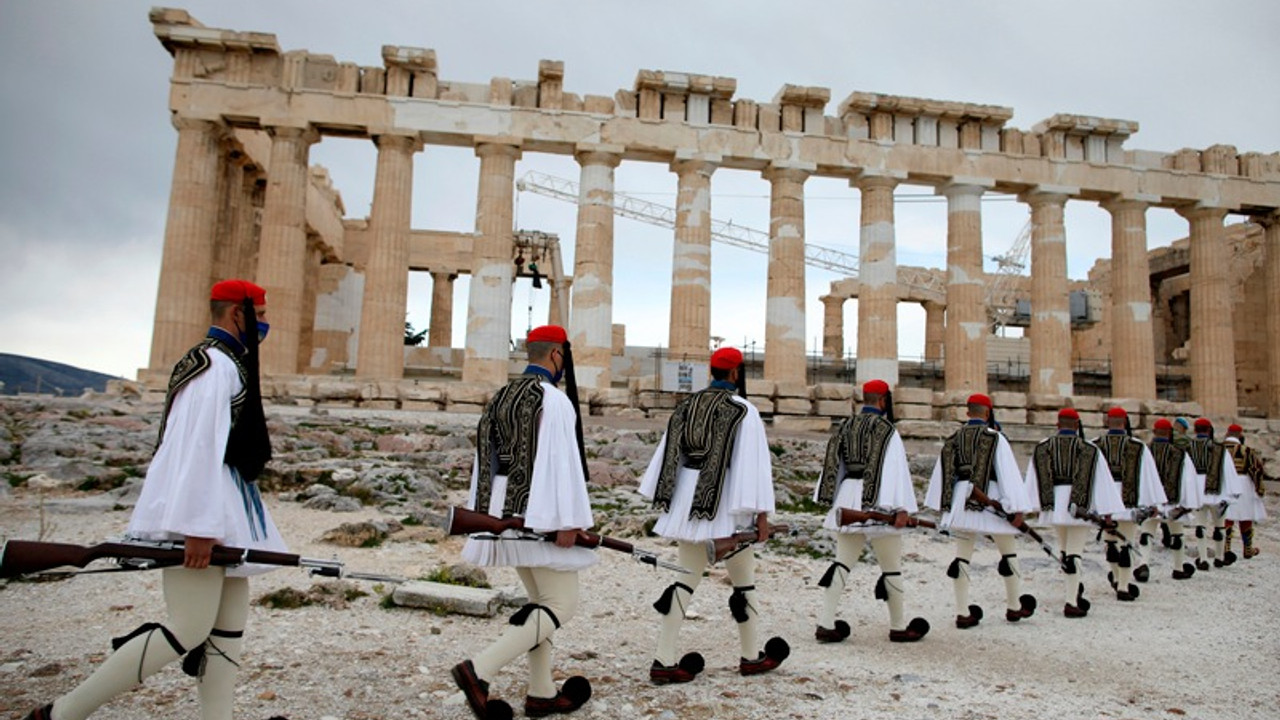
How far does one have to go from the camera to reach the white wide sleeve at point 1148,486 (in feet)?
31.0

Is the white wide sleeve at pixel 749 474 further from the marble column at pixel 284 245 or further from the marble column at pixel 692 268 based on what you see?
the marble column at pixel 284 245

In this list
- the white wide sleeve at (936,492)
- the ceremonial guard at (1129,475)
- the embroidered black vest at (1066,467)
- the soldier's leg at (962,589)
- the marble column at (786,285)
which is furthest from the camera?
the marble column at (786,285)

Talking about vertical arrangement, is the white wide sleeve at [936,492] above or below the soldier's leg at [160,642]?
above

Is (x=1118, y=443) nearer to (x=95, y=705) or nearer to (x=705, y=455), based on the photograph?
(x=705, y=455)

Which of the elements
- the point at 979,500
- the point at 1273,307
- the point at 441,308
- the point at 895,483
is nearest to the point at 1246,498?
the point at 979,500

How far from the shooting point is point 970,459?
295 inches

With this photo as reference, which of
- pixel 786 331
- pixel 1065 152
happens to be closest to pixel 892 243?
pixel 786 331

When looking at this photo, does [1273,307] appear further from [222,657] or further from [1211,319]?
[222,657]

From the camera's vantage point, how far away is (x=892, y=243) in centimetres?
2375

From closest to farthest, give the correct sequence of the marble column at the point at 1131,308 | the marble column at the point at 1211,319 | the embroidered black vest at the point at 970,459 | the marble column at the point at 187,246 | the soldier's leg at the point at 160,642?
the soldier's leg at the point at 160,642
the embroidered black vest at the point at 970,459
the marble column at the point at 187,246
the marble column at the point at 1131,308
the marble column at the point at 1211,319

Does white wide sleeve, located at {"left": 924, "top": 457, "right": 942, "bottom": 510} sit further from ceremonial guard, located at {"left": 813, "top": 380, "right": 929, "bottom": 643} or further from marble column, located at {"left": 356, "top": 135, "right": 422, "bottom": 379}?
marble column, located at {"left": 356, "top": 135, "right": 422, "bottom": 379}

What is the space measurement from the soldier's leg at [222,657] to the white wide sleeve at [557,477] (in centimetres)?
133

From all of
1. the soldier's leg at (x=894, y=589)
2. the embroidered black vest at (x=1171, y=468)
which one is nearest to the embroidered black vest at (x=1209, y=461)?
the embroidered black vest at (x=1171, y=468)

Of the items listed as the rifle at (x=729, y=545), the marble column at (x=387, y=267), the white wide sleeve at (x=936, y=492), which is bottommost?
the rifle at (x=729, y=545)
